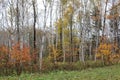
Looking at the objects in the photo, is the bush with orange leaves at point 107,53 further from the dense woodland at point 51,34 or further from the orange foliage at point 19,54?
the orange foliage at point 19,54

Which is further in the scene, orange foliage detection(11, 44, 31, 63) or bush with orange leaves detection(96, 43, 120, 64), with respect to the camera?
bush with orange leaves detection(96, 43, 120, 64)

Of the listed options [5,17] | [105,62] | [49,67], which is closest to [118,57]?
[105,62]

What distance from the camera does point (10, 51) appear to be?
25.9m

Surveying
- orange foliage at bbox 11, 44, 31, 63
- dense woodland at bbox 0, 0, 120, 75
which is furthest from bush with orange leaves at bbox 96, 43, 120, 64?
orange foliage at bbox 11, 44, 31, 63

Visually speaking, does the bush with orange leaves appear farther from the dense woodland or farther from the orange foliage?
the orange foliage

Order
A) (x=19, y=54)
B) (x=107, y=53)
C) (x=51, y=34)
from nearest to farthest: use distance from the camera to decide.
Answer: (x=19, y=54) → (x=107, y=53) → (x=51, y=34)

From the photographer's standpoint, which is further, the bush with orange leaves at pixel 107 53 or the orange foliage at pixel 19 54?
the bush with orange leaves at pixel 107 53

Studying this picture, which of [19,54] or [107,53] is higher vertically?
[19,54]

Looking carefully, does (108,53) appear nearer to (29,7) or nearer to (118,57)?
(118,57)

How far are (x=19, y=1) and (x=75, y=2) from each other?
1107 cm

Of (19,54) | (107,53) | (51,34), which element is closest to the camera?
(19,54)

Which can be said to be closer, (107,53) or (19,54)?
(19,54)

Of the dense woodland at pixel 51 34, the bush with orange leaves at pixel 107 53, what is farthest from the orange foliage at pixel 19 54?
the bush with orange leaves at pixel 107 53

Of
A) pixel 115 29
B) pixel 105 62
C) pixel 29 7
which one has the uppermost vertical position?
pixel 29 7
